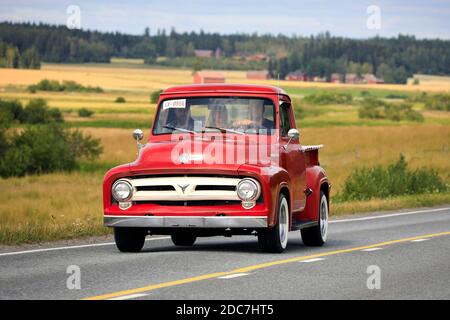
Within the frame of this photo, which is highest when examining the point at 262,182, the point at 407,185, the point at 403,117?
the point at 262,182

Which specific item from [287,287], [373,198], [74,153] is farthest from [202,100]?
[74,153]

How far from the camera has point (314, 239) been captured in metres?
17.5

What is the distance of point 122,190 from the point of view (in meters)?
14.9

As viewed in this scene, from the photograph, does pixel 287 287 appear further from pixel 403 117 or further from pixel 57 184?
pixel 403 117

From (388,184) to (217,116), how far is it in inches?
741

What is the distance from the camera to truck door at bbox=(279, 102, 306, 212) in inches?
637

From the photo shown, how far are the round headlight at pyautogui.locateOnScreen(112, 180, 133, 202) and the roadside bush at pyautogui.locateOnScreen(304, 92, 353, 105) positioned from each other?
14173 centimetres

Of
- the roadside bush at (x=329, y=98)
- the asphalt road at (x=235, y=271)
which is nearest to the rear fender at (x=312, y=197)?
the asphalt road at (x=235, y=271)

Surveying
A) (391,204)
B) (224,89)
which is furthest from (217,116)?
(391,204)

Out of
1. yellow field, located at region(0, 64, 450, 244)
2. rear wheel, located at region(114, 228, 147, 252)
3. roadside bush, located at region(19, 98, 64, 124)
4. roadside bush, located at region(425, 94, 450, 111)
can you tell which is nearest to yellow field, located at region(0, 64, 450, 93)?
yellow field, located at region(0, 64, 450, 244)

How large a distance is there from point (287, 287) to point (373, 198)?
21189mm

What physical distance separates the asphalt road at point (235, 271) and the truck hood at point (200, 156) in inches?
42.4

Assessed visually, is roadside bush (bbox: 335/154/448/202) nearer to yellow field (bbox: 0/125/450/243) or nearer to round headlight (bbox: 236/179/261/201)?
yellow field (bbox: 0/125/450/243)

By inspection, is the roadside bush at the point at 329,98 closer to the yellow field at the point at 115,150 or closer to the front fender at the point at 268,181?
the yellow field at the point at 115,150
